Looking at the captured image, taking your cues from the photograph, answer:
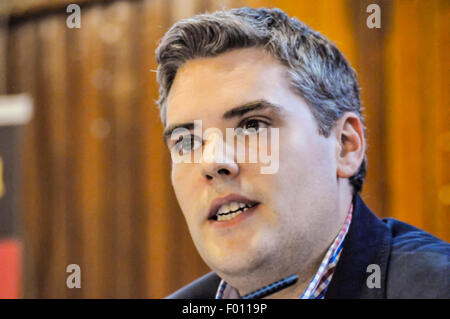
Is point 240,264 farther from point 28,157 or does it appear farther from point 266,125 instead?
point 28,157

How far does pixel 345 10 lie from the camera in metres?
1.09

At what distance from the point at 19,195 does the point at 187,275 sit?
611 millimetres

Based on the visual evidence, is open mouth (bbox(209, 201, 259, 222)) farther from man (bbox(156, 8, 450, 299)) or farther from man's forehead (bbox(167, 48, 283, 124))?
man's forehead (bbox(167, 48, 283, 124))

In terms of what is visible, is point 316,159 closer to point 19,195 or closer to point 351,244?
point 351,244

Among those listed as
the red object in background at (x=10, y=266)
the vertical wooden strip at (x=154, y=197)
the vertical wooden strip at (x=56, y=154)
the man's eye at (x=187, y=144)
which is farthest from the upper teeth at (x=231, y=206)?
the red object in background at (x=10, y=266)

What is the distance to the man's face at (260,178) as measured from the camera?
2.80ft

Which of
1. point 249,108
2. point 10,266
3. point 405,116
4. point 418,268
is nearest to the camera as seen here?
point 418,268

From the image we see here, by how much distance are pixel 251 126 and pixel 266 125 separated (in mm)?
28

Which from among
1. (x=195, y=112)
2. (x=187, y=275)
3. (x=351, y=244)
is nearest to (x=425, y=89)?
(x=351, y=244)

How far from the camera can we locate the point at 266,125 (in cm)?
89

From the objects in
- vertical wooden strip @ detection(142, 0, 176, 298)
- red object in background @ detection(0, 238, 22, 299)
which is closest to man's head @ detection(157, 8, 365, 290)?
vertical wooden strip @ detection(142, 0, 176, 298)

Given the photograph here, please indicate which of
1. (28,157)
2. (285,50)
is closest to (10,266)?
(28,157)

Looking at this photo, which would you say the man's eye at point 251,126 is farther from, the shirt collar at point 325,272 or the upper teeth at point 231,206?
the shirt collar at point 325,272

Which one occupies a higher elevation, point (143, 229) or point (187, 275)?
point (143, 229)
